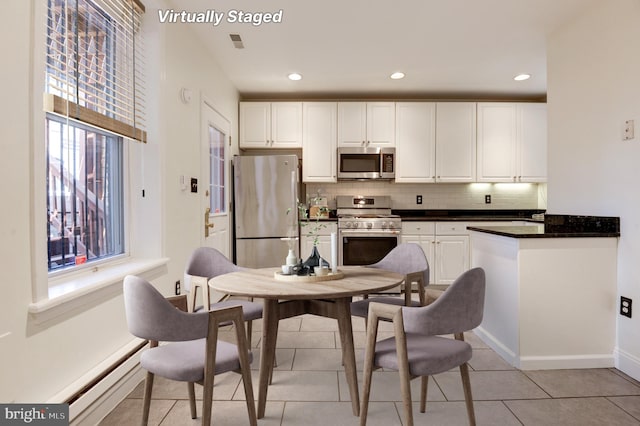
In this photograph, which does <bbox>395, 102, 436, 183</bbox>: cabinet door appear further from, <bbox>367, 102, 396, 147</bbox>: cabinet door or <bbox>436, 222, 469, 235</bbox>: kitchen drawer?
<bbox>436, 222, 469, 235</bbox>: kitchen drawer

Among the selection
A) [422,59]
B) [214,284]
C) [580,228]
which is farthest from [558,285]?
[422,59]

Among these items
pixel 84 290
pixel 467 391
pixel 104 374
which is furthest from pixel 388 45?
pixel 104 374

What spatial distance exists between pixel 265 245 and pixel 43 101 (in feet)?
10.0

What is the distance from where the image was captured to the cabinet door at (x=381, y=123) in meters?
4.96

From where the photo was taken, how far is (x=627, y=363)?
2.46 m

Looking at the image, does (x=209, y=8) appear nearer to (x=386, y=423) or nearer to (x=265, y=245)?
(x=265, y=245)

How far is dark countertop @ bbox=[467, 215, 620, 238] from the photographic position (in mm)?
2545

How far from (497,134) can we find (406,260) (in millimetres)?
3113

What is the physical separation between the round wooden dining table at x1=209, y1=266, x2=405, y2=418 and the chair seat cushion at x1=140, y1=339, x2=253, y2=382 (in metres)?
0.27

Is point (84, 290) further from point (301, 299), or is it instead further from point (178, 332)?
point (301, 299)

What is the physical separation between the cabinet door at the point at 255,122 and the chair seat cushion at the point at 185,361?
11.8ft

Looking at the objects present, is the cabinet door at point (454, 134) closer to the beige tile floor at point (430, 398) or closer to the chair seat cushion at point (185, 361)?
the beige tile floor at point (430, 398)

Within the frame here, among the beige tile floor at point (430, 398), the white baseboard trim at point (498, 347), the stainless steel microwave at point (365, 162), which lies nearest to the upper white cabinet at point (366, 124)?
the stainless steel microwave at point (365, 162)

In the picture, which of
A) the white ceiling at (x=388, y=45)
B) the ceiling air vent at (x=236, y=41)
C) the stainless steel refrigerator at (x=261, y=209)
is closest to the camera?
the white ceiling at (x=388, y=45)
